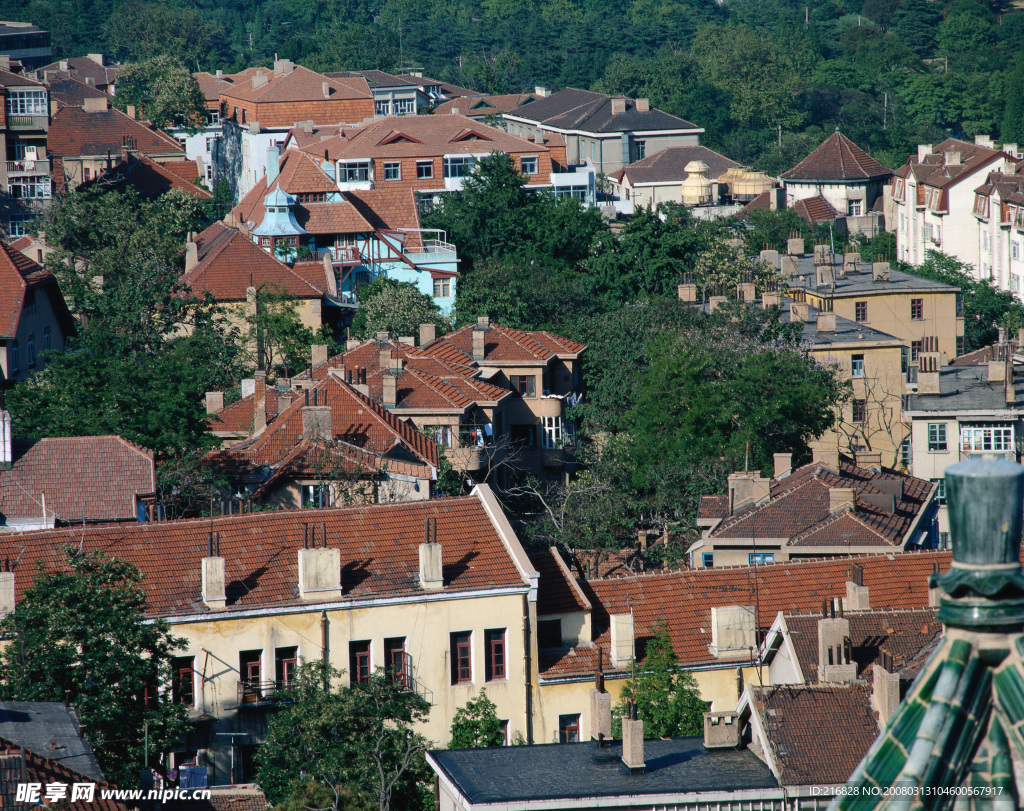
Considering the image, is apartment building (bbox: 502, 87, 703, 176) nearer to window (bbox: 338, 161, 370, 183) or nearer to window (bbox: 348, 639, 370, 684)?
window (bbox: 338, 161, 370, 183)

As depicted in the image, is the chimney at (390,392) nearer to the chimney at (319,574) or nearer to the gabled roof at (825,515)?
the gabled roof at (825,515)

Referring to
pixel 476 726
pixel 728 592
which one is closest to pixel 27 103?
pixel 728 592

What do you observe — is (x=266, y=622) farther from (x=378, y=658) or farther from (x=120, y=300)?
(x=120, y=300)

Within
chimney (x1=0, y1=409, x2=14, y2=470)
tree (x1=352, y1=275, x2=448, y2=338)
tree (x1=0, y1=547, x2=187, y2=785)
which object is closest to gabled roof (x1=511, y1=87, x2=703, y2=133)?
tree (x1=352, y1=275, x2=448, y2=338)

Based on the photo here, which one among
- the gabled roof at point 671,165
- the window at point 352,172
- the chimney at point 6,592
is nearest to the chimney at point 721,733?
the chimney at point 6,592

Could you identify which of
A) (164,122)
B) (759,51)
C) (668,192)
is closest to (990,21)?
(759,51)
